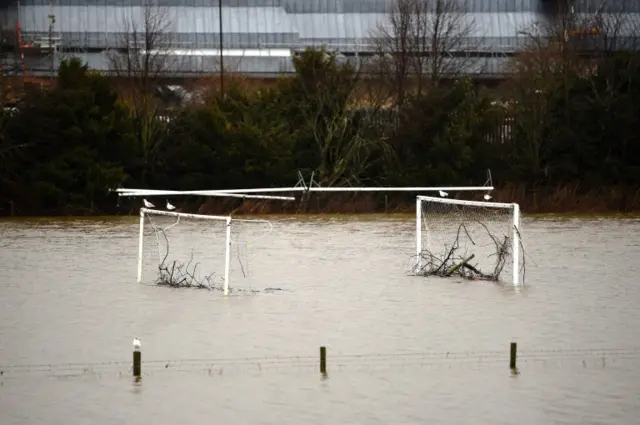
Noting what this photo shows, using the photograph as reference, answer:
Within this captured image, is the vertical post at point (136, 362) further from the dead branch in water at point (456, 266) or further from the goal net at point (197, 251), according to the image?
the dead branch in water at point (456, 266)

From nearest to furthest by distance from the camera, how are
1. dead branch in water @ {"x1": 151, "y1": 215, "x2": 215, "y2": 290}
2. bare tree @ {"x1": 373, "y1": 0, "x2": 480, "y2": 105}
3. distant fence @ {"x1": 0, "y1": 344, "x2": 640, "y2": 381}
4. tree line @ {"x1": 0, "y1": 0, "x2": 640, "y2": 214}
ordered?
distant fence @ {"x1": 0, "y1": 344, "x2": 640, "y2": 381}
dead branch in water @ {"x1": 151, "y1": 215, "x2": 215, "y2": 290}
tree line @ {"x1": 0, "y1": 0, "x2": 640, "y2": 214}
bare tree @ {"x1": 373, "y1": 0, "x2": 480, "y2": 105}

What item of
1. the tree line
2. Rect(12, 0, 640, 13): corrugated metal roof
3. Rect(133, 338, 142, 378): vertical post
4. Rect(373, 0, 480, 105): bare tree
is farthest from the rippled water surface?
Rect(12, 0, 640, 13): corrugated metal roof

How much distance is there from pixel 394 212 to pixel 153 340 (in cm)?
3060

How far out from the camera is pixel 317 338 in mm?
24531

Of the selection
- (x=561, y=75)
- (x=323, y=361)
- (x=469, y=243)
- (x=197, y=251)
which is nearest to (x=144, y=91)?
(x=561, y=75)

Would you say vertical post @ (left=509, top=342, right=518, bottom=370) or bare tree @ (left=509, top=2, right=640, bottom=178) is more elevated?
bare tree @ (left=509, top=2, right=640, bottom=178)

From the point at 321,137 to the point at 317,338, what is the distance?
32.6 metres

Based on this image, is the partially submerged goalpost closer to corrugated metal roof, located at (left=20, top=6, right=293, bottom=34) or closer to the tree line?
the tree line

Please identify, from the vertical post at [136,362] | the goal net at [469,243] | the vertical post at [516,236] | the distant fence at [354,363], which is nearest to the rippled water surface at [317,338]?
the distant fence at [354,363]

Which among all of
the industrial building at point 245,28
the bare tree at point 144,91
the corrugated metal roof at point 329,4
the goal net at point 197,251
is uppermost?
the corrugated metal roof at point 329,4

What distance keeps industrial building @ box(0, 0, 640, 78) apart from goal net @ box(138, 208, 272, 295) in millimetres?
33915

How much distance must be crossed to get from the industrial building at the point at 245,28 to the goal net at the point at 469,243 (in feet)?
116

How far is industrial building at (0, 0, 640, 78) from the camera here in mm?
84625

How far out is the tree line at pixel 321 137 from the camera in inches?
2108
